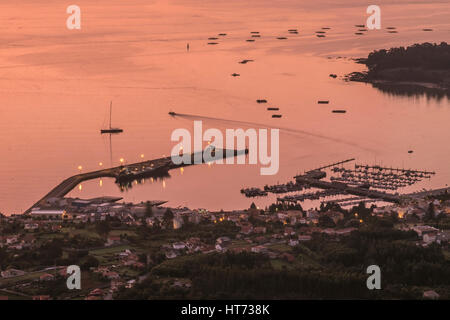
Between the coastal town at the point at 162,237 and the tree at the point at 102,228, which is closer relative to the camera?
the coastal town at the point at 162,237

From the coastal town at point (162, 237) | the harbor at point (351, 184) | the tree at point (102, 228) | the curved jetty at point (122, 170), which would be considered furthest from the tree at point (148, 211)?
the harbor at point (351, 184)

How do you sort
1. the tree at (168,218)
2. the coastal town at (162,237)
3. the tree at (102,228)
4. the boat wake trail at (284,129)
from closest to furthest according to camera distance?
the coastal town at (162,237)
the tree at (102,228)
the tree at (168,218)
the boat wake trail at (284,129)

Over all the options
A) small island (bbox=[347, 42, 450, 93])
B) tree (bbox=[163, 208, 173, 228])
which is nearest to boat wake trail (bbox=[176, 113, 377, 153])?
tree (bbox=[163, 208, 173, 228])

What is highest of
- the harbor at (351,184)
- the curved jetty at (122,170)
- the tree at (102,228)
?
the tree at (102,228)

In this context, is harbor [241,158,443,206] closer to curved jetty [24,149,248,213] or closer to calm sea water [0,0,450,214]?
calm sea water [0,0,450,214]

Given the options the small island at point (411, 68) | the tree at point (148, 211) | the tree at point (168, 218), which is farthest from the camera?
the small island at point (411, 68)

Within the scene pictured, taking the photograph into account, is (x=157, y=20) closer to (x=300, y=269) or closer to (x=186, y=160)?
(x=186, y=160)

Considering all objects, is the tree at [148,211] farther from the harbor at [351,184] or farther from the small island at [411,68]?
the small island at [411,68]

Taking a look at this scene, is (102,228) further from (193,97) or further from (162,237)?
(193,97)

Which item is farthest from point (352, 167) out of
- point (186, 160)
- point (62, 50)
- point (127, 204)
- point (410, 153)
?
point (62, 50)
